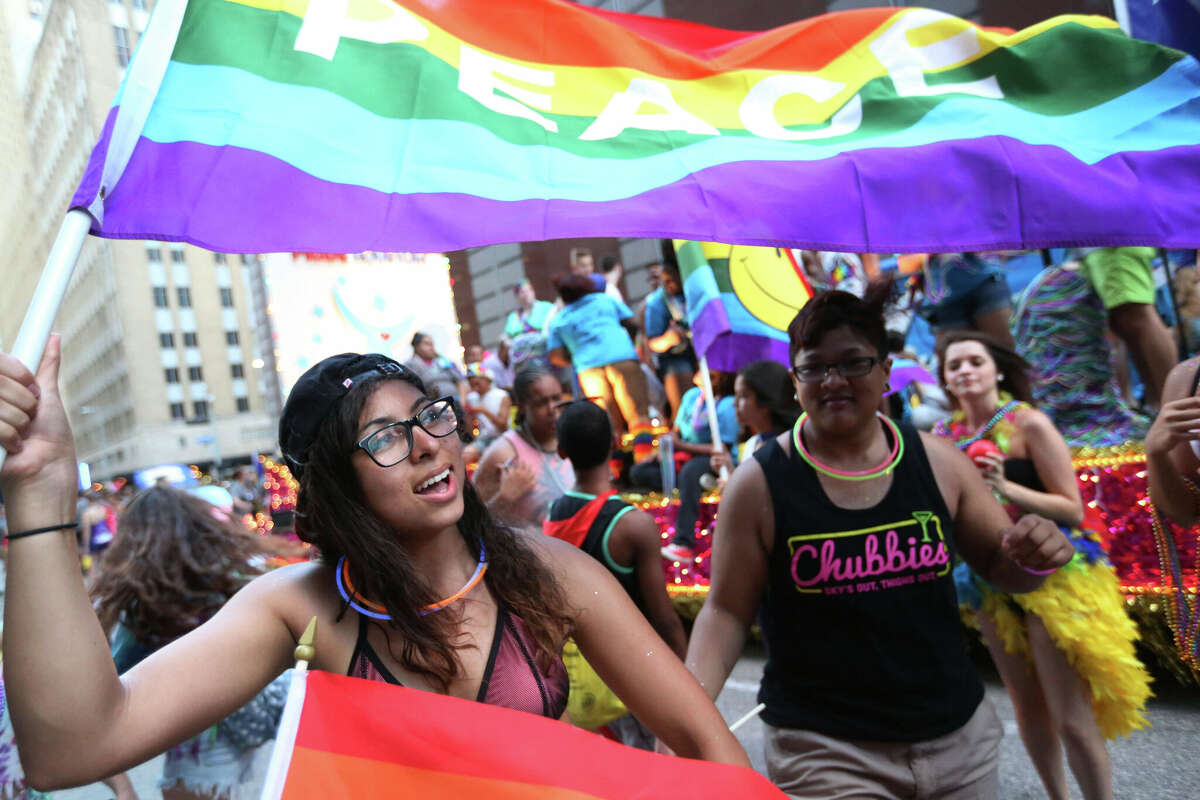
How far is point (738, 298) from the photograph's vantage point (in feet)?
17.2

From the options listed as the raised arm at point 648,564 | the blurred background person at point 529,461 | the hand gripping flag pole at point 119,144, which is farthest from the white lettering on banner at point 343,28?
the blurred background person at point 529,461

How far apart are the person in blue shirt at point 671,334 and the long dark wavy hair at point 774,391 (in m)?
3.65

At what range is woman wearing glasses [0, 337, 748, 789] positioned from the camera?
1.67m

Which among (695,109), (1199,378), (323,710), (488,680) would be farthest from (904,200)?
(323,710)

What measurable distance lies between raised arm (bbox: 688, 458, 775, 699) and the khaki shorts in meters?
0.33

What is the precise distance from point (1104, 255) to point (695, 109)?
10.6ft

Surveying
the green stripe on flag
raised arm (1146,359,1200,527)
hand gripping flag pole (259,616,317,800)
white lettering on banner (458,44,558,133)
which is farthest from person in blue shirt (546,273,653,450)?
hand gripping flag pole (259,616,317,800)

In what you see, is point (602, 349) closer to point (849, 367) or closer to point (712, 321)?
point (712, 321)

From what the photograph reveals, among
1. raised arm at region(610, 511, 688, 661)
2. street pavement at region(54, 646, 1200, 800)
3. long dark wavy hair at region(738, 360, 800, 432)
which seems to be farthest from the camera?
long dark wavy hair at region(738, 360, 800, 432)

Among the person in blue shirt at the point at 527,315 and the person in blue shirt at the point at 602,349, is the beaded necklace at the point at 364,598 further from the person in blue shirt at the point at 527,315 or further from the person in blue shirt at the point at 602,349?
the person in blue shirt at the point at 527,315

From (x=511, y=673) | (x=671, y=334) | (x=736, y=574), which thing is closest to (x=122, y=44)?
(x=511, y=673)

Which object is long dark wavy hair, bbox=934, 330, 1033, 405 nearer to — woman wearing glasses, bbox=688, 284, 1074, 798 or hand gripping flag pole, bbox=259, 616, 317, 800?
woman wearing glasses, bbox=688, 284, 1074, 798

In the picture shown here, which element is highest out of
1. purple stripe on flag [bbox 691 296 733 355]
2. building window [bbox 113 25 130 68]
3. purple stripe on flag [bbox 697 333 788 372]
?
building window [bbox 113 25 130 68]

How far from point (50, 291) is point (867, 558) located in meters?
2.04
